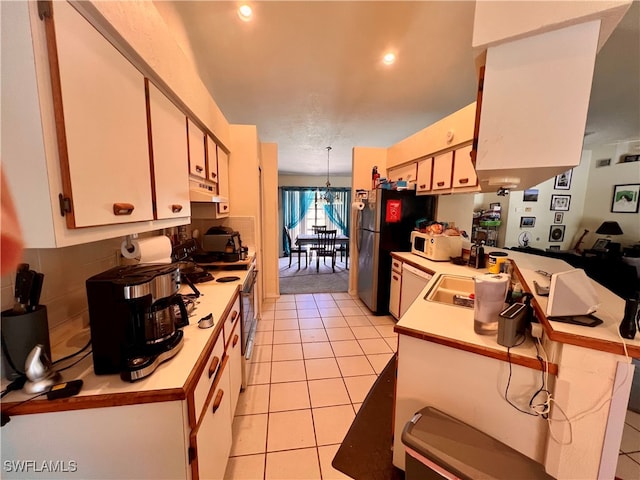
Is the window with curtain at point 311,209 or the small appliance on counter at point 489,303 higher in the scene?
the window with curtain at point 311,209

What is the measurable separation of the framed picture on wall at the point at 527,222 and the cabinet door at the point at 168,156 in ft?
21.7

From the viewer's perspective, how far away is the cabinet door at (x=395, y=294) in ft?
9.63

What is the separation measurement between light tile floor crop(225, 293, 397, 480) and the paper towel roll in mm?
1227

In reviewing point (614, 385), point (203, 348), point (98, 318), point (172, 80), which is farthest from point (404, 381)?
point (172, 80)

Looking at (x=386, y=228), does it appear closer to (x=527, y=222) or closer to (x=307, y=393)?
(x=307, y=393)

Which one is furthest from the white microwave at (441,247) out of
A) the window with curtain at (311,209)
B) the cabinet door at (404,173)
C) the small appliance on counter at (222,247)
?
the window with curtain at (311,209)

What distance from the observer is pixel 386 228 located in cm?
Answer: 311

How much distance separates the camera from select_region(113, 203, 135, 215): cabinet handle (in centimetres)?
87

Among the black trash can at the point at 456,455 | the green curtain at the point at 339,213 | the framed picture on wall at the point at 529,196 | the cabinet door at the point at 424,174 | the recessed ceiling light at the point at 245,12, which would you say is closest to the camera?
the black trash can at the point at 456,455

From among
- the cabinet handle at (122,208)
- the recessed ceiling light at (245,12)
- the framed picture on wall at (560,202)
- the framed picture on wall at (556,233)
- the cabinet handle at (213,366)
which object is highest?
the recessed ceiling light at (245,12)

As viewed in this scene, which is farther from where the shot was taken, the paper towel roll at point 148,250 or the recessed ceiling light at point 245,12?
the recessed ceiling light at point 245,12

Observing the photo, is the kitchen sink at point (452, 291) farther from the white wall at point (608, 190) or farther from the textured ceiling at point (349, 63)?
the white wall at point (608, 190)

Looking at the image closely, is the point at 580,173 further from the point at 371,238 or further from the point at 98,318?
the point at 98,318

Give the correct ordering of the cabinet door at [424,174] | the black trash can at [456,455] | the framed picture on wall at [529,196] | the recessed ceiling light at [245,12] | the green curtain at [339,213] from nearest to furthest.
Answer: the black trash can at [456,455] → the recessed ceiling light at [245,12] → the cabinet door at [424,174] → the framed picture on wall at [529,196] → the green curtain at [339,213]
